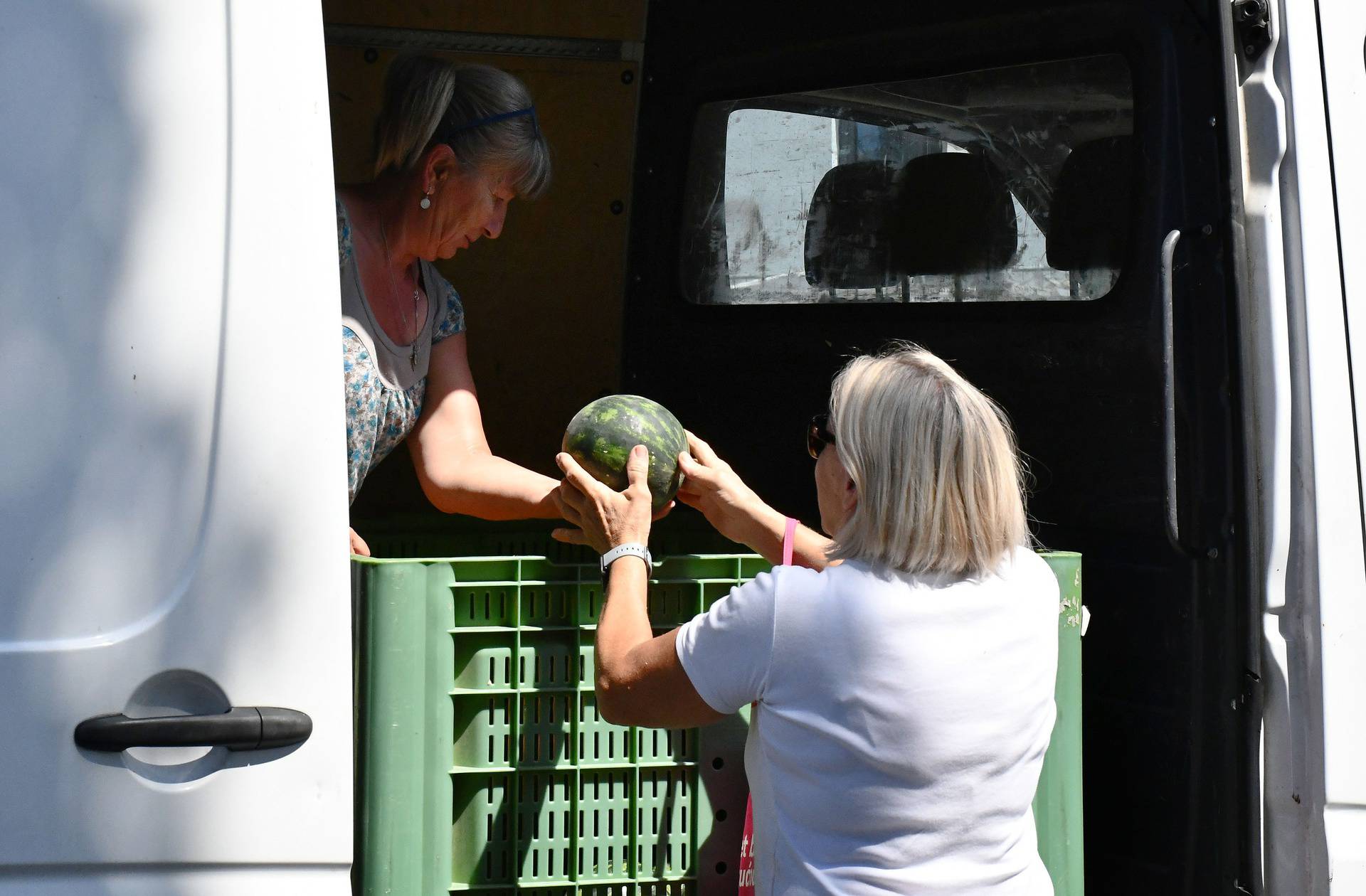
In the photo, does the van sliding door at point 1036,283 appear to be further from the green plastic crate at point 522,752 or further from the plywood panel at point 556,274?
the plywood panel at point 556,274

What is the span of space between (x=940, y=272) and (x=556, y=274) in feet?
5.33

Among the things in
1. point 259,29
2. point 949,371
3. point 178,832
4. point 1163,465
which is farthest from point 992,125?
point 178,832

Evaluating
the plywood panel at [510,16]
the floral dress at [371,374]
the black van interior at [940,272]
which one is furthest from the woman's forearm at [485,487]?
the plywood panel at [510,16]

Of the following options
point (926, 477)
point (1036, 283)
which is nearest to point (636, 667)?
point (926, 477)

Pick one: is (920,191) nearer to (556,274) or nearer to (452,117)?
(452,117)

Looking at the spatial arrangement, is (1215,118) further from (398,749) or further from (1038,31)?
(398,749)

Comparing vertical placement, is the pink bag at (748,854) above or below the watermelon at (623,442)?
below

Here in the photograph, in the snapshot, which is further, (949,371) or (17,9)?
(949,371)

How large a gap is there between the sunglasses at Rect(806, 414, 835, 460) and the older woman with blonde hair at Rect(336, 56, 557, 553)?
0.60 metres

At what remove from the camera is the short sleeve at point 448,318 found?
9.63 ft

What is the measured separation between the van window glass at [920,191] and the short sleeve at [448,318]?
3.05 feet

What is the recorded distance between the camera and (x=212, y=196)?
5.70ft

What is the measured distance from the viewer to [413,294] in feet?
9.25

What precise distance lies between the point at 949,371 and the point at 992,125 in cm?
123
